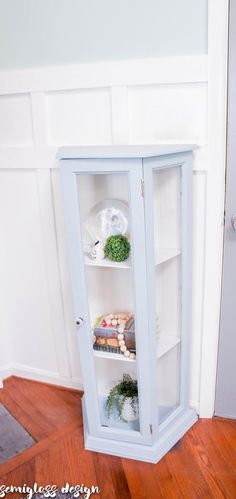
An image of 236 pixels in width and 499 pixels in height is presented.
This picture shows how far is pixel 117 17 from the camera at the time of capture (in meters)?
1.60

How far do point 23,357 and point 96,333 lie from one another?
0.83 metres

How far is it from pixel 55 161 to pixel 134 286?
743 mm

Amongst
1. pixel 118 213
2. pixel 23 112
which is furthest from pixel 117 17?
pixel 118 213

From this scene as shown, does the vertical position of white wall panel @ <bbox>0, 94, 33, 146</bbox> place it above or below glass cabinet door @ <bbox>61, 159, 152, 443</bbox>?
above

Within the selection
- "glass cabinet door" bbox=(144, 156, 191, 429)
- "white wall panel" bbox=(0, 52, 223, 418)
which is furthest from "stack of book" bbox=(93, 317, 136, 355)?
"white wall panel" bbox=(0, 52, 223, 418)

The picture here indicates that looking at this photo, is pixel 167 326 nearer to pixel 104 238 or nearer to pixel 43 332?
pixel 104 238

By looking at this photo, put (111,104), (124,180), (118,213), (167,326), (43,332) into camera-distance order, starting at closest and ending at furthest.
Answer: (124,180)
(118,213)
(111,104)
(167,326)
(43,332)

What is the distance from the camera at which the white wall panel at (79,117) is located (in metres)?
1.73

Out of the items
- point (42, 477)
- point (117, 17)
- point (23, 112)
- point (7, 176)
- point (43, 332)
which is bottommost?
point (42, 477)

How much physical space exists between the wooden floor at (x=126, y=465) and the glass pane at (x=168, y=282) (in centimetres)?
20

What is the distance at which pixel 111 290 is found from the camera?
1790 millimetres

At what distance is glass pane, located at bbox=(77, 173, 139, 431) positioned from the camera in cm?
155

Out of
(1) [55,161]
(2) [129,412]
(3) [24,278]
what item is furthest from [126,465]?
(1) [55,161]

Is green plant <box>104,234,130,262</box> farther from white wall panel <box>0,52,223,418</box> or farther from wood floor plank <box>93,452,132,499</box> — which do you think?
wood floor plank <box>93,452,132,499</box>
